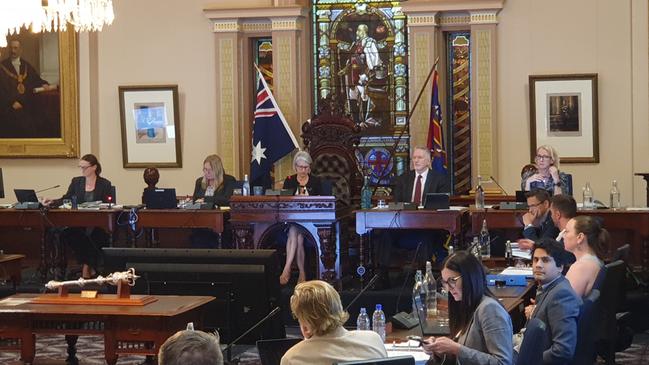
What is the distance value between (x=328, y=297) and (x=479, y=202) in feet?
21.6

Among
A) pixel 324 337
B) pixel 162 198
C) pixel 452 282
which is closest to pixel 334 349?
pixel 324 337

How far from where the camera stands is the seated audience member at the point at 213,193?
473 inches

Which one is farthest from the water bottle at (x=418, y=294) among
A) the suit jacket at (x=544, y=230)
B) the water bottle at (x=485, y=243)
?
the suit jacket at (x=544, y=230)

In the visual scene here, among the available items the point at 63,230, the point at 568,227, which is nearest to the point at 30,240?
the point at 63,230

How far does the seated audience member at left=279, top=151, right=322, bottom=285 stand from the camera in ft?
37.0

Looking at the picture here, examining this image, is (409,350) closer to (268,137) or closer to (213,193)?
(213,193)

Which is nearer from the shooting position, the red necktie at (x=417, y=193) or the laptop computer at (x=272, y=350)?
the laptop computer at (x=272, y=350)

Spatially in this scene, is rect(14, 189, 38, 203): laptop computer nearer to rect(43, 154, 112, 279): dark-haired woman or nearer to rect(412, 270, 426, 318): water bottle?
rect(43, 154, 112, 279): dark-haired woman

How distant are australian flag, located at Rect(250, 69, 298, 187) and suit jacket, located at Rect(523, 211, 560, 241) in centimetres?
478

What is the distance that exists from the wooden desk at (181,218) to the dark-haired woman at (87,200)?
0.74 m

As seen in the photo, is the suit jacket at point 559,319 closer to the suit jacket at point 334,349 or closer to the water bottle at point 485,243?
the suit jacket at point 334,349

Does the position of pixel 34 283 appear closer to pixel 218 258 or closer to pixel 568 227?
pixel 218 258

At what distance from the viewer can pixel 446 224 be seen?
10852 mm

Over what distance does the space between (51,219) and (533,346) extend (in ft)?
26.7
